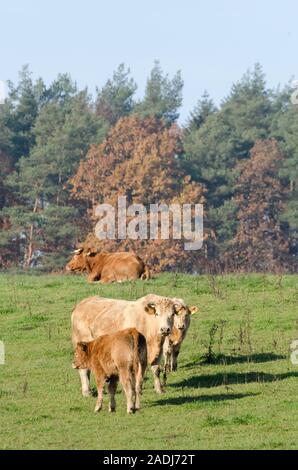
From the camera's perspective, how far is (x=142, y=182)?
72.5 meters

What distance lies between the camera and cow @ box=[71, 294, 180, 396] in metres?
19.2

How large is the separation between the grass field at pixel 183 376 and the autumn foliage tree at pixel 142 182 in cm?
3587

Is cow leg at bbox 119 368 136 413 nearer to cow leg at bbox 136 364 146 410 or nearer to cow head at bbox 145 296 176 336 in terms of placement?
cow leg at bbox 136 364 146 410

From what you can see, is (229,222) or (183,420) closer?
(183,420)

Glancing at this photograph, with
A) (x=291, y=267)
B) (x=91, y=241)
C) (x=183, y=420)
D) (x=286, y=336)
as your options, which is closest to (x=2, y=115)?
(x=91, y=241)

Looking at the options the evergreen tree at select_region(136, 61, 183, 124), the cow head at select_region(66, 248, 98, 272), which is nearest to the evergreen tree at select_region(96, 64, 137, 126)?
the evergreen tree at select_region(136, 61, 183, 124)

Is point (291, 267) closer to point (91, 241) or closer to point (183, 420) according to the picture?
point (91, 241)

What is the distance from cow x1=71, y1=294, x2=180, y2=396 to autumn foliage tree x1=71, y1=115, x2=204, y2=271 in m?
46.4

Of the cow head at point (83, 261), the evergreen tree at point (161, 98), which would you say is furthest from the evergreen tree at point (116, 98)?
the cow head at point (83, 261)

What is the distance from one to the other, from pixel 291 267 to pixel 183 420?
5716 cm

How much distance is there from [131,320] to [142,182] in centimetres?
5268

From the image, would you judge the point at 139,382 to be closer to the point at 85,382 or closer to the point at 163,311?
the point at 163,311

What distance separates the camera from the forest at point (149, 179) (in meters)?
72.7
